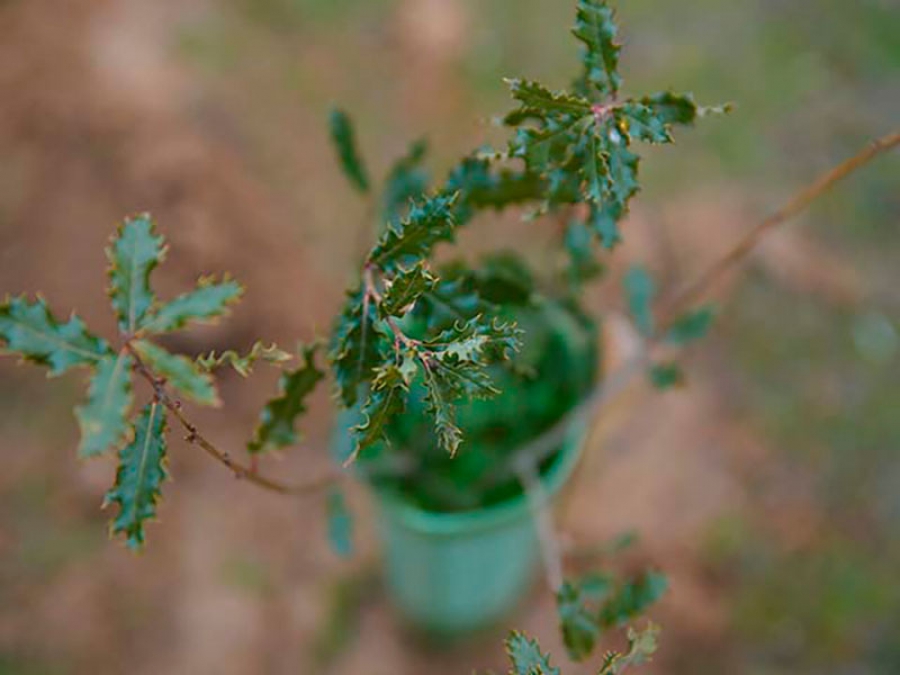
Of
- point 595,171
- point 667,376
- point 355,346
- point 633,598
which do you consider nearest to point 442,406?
point 355,346

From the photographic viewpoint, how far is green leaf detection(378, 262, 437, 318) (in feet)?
2.79

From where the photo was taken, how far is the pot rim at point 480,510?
1680mm

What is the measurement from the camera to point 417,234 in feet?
3.09

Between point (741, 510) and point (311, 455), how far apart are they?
1.32 m

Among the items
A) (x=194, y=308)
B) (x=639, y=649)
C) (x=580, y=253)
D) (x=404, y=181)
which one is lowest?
(x=639, y=649)

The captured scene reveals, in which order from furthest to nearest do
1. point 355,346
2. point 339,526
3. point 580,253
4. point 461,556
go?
1. point 461,556
2. point 339,526
3. point 580,253
4. point 355,346

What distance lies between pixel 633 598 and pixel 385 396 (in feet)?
1.95

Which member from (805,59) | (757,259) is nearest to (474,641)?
(757,259)

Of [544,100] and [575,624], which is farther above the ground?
[544,100]

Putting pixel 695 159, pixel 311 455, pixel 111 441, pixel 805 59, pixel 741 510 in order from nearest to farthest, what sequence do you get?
pixel 111 441 → pixel 741 510 → pixel 311 455 → pixel 695 159 → pixel 805 59

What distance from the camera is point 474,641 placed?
253cm

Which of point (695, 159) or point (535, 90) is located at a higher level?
point (695, 159)

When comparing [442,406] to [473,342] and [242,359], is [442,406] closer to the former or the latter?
[473,342]

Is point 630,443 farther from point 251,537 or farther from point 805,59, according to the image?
point 805,59
